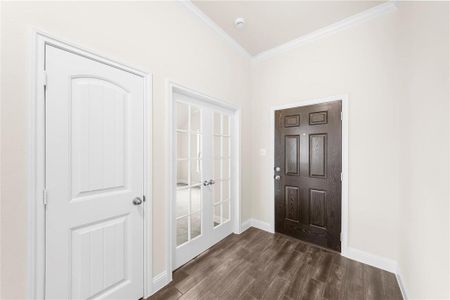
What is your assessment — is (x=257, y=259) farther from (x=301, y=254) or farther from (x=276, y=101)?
(x=276, y=101)

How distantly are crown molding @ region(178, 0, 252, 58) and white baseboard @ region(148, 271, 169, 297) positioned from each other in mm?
2784

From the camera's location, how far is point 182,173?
2.07 metres

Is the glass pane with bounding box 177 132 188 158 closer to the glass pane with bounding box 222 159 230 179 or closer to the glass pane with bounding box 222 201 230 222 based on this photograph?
the glass pane with bounding box 222 159 230 179

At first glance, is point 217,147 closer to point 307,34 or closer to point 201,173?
point 201,173

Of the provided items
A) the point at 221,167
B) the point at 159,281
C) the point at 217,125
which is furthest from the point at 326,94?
the point at 159,281

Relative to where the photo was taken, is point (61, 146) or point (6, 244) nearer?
point (6, 244)

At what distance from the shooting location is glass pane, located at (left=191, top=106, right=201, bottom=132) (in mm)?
2178

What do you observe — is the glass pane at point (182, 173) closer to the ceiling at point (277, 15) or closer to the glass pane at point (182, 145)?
the glass pane at point (182, 145)

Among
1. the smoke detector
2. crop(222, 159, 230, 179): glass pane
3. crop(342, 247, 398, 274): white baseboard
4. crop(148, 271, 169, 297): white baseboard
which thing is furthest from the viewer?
crop(222, 159, 230, 179): glass pane

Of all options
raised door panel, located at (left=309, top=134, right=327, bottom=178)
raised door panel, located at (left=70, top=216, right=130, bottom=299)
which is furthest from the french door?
raised door panel, located at (left=309, top=134, right=327, bottom=178)

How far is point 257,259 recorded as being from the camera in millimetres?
2125

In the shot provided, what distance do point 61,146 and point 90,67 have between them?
1.95 feet

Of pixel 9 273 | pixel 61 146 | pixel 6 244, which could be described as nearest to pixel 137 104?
pixel 61 146

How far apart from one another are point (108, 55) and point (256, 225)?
2981 millimetres
